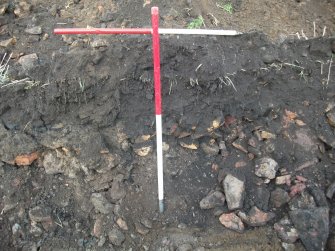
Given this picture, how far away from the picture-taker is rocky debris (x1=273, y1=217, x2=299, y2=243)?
114 inches

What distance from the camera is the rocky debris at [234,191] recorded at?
3.00 metres

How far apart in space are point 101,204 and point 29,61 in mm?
1256

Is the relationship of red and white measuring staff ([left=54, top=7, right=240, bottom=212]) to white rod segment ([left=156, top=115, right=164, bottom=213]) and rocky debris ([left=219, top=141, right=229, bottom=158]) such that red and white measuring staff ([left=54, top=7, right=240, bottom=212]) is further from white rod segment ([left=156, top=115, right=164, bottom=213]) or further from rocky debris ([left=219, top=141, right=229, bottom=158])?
rocky debris ([left=219, top=141, right=229, bottom=158])

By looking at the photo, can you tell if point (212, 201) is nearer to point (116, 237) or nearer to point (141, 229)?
point (141, 229)

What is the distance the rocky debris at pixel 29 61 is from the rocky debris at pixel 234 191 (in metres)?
1.76


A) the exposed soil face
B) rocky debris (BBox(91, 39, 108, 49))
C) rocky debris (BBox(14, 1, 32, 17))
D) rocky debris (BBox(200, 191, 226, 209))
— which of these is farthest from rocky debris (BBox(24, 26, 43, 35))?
rocky debris (BBox(200, 191, 226, 209))

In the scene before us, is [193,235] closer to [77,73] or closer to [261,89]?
[261,89]

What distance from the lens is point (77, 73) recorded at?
2.94 metres

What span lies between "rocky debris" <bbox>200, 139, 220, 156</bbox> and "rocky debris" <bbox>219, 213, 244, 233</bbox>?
503mm

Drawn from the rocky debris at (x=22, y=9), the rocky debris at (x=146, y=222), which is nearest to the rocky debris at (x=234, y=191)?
the rocky debris at (x=146, y=222)

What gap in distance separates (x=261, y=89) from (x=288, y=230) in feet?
3.69

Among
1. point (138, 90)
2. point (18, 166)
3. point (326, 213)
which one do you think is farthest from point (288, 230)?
point (18, 166)

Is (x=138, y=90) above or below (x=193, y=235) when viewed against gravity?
above

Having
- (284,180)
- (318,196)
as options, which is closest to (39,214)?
(284,180)
